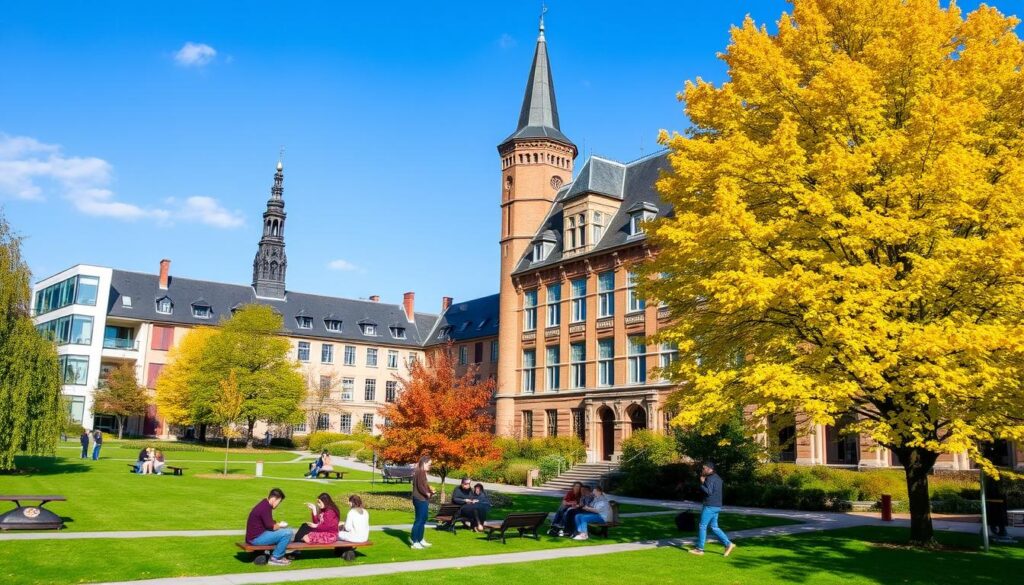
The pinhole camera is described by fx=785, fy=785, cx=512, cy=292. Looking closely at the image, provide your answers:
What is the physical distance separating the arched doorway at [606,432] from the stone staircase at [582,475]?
3695 millimetres

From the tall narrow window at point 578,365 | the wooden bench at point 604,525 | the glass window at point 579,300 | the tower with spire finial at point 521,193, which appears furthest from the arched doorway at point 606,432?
the wooden bench at point 604,525

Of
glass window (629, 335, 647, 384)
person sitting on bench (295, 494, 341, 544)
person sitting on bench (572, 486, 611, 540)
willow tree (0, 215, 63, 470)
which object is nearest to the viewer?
person sitting on bench (295, 494, 341, 544)

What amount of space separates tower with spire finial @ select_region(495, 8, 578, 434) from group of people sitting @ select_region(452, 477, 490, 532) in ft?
98.5

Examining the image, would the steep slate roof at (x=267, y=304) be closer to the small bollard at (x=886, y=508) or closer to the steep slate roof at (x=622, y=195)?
the steep slate roof at (x=622, y=195)

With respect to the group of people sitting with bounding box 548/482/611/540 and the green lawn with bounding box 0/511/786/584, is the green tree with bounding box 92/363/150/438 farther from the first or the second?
the group of people sitting with bounding box 548/482/611/540

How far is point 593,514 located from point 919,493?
697cm

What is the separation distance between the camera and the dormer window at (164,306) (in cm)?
6631

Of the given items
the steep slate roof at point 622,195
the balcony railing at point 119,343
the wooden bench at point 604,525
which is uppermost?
the steep slate roof at point 622,195

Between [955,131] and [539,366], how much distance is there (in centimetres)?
3526

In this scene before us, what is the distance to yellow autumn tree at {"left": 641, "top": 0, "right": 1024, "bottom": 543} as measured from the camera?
13438 mm

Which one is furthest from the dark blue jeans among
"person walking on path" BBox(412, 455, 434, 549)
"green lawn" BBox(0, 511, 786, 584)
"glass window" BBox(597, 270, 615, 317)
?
"glass window" BBox(597, 270, 615, 317)

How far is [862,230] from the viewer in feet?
45.7

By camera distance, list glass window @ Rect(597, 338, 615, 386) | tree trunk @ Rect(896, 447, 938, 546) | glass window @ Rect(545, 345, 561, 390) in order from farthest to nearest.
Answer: glass window @ Rect(545, 345, 561, 390), glass window @ Rect(597, 338, 615, 386), tree trunk @ Rect(896, 447, 938, 546)

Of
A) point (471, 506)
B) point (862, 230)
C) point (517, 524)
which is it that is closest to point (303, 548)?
point (517, 524)
